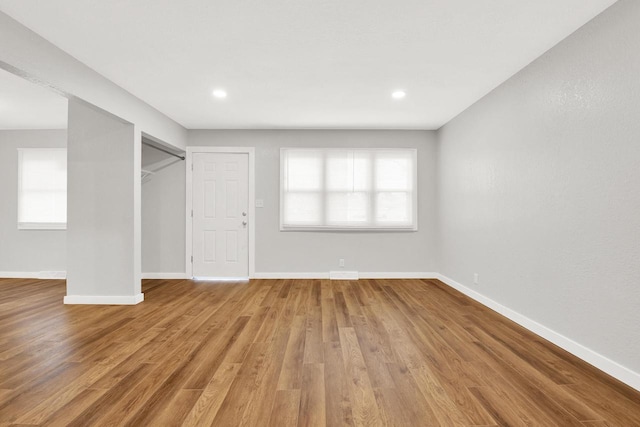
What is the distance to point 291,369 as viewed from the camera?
2240 mm

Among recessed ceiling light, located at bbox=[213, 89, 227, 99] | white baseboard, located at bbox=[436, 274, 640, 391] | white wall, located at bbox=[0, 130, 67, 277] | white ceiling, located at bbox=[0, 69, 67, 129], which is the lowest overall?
white baseboard, located at bbox=[436, 274, 640, 391]

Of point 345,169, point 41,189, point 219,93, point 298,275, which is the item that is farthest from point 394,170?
point 41,189

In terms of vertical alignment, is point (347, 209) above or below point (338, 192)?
below

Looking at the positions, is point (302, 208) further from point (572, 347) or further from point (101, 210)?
point (572, 347)

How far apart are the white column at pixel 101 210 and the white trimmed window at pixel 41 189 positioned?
232 cm

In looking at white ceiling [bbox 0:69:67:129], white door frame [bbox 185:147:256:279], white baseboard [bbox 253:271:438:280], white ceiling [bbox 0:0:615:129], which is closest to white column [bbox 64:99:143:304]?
white ceiling [bbox 0:69:67:129]

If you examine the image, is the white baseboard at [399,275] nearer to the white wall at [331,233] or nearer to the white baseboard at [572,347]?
the white wall at [331,233]

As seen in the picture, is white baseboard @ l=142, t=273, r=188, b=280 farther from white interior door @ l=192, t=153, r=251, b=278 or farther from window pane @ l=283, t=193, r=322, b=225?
window pane @ l=283, t=193, r=322, b=225

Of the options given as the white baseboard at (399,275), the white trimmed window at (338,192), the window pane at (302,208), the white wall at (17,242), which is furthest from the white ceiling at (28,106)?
the white baseboard at (399,275)

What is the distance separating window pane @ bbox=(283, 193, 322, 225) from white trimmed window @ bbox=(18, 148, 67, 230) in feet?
13.2

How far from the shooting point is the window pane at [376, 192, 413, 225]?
553 cm

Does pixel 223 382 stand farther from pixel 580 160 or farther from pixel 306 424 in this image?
pixel 580 160

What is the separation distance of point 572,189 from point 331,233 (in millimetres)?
3512

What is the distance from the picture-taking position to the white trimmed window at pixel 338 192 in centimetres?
552
